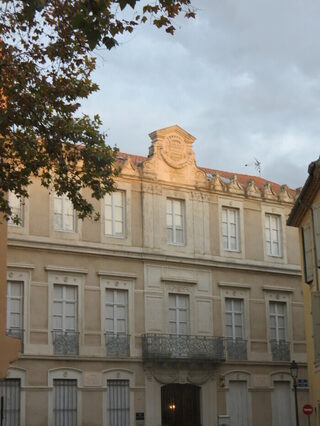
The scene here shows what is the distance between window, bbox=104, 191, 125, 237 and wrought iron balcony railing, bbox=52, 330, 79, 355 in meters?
4.10

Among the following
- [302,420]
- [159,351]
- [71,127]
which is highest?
[71,127]

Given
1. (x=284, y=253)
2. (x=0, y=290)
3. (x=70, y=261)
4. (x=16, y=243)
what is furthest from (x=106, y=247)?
(x=0, y=290)

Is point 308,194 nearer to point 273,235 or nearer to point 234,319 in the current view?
point 234,319

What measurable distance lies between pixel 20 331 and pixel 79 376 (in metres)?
2.74

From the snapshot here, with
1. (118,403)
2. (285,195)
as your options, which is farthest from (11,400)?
(285,195)

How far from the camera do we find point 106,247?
32.0 meters

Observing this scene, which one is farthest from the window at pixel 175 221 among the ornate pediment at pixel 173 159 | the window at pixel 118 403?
the window at pixel 118 403

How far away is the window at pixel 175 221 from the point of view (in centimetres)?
3403

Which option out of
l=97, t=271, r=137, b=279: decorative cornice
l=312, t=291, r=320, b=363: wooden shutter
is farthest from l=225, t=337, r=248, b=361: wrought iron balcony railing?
l=312, t=291, r=320, b=363: wooden shutter

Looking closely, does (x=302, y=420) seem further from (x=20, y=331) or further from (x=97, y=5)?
(x=97, y=5)

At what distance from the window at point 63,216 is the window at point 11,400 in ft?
18.5

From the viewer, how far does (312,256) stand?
26.7 metres

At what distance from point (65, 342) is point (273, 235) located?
1110cm

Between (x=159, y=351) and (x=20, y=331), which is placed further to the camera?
(x=159, y=351)
